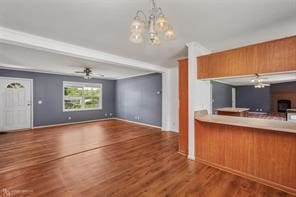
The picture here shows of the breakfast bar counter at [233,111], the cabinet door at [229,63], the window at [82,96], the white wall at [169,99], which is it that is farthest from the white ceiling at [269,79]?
the window at [82,96]

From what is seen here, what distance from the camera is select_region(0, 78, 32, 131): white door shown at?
5.83m

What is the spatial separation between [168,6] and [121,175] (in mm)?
2712

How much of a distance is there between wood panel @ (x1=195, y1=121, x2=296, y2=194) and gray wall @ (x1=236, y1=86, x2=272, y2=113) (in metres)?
1.01

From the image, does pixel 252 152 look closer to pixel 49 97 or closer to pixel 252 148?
pixel 252 148

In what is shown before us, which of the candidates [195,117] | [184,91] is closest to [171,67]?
[184,91]

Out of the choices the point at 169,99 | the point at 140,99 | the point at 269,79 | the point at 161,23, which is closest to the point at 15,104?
the point at 140,99

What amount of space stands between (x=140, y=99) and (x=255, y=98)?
495 cm

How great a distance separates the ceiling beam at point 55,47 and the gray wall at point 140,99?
218 centimetres

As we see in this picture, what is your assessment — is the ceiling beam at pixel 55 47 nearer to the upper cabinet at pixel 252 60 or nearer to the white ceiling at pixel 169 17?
the white ceiling at pixel 169 17

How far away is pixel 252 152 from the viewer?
8.17 ft

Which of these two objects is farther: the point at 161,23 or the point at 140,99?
the point at 140,99

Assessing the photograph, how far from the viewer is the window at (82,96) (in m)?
7.45

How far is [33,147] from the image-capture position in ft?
13.1

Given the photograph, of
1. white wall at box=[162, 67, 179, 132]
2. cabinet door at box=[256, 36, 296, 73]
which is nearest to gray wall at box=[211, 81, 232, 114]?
cabinet door at box=[256, 36, 296, 73]
